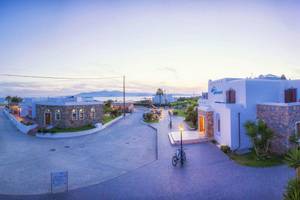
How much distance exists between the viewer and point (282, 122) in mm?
11977

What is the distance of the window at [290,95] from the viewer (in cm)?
1522

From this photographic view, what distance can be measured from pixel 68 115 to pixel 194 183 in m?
18.6

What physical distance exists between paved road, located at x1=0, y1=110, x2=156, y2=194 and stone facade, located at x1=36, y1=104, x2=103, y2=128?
3.41 meters

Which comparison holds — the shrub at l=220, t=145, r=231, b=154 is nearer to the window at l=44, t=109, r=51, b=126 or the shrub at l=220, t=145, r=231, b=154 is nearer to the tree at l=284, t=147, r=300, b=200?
the tree at l=284, t=147, r=300, b=200

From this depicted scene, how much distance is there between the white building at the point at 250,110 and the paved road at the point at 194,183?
2.91 m

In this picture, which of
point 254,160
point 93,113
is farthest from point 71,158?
point 93,113

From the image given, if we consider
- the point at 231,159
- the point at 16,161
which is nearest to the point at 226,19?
the point at 231,159

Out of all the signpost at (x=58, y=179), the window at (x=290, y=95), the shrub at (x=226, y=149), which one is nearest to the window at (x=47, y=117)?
the signpost at (x=58, y=179)

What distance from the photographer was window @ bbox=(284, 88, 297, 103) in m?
15.2

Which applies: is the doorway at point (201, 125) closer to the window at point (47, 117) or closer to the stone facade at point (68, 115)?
A: the stone facade at point (68, 115)

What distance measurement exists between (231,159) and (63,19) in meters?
14.6

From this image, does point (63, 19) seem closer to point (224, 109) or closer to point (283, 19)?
point (224, 109)

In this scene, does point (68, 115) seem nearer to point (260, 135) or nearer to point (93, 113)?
point (93, 113)

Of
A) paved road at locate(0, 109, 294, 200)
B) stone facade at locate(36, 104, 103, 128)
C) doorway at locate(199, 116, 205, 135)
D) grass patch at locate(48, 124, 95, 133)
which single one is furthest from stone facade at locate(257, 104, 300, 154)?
stone facade at locate(36, 104, 103, 128)
